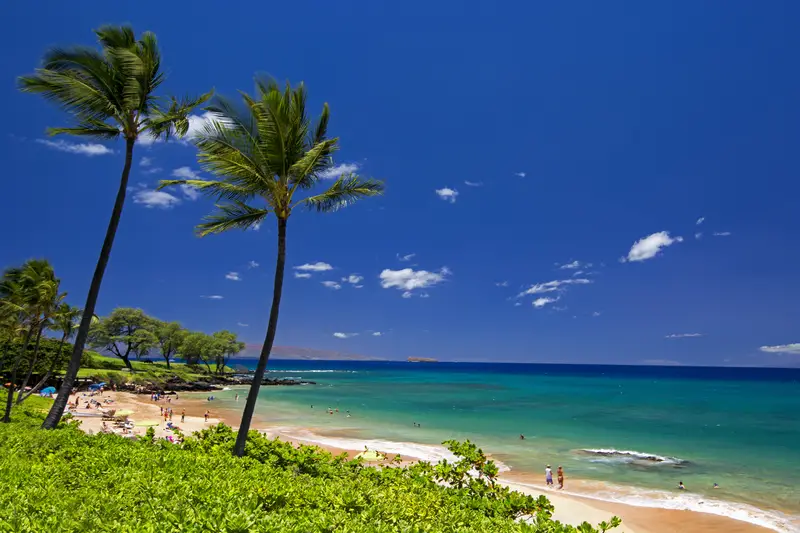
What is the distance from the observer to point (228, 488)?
15.5ft

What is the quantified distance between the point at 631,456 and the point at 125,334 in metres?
80.0

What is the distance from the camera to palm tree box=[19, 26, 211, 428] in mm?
11086

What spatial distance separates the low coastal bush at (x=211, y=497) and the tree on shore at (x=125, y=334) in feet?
255

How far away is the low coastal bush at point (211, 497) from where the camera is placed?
344cm

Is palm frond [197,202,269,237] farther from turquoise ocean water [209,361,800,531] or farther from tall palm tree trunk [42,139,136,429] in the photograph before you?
turquoise ocean water [209,361,800,531]

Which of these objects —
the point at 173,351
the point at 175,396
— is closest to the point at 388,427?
the point at 175,396

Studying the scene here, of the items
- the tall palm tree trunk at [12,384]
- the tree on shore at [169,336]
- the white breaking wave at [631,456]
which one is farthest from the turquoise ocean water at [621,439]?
the tree on shore at [169,336]

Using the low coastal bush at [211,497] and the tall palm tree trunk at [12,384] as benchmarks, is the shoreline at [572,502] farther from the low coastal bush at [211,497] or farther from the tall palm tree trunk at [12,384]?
the low coastal bush at [211,497]

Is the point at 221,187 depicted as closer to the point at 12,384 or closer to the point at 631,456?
the point at 12,384

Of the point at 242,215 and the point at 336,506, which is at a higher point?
the point at 242,215

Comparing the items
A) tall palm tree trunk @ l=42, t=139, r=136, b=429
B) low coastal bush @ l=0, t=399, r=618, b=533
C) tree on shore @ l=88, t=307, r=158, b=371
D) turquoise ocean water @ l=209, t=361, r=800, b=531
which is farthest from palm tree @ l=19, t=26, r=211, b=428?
tree on shore @ l=88, t=307, r=158, b=371

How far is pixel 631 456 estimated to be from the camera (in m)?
27.0

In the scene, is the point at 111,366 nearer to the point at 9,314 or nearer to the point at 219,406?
the point at 219,406

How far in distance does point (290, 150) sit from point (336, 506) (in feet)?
26.8
